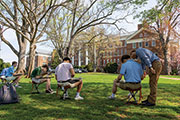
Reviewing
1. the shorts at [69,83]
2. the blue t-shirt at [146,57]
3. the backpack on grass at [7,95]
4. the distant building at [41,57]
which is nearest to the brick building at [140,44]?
the shorts at [69,83]

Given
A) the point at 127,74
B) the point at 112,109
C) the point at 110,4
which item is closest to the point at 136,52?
the point at 127,74

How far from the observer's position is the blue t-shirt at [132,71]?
451 cm

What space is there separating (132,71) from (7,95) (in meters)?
3.83

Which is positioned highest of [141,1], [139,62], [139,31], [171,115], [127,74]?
[139,31]

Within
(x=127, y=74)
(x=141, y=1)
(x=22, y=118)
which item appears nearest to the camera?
(x=22, y=118)

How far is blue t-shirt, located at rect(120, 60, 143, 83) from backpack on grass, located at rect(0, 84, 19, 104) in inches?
134

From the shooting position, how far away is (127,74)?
4582mm

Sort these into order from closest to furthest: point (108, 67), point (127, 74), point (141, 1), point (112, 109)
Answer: point (112, 109) → point (127, 74) → point (141, 1) → point (108, 67)

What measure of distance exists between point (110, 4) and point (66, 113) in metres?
11.7

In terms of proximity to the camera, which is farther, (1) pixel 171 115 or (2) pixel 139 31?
(2) pixel 139 31

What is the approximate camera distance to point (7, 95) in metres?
4.57

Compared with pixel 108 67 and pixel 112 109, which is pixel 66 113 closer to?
pixel 112 109

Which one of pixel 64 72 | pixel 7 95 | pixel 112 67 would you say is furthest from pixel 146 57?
pixel 112 67

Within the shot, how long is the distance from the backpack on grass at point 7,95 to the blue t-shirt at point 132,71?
3.41 metres
